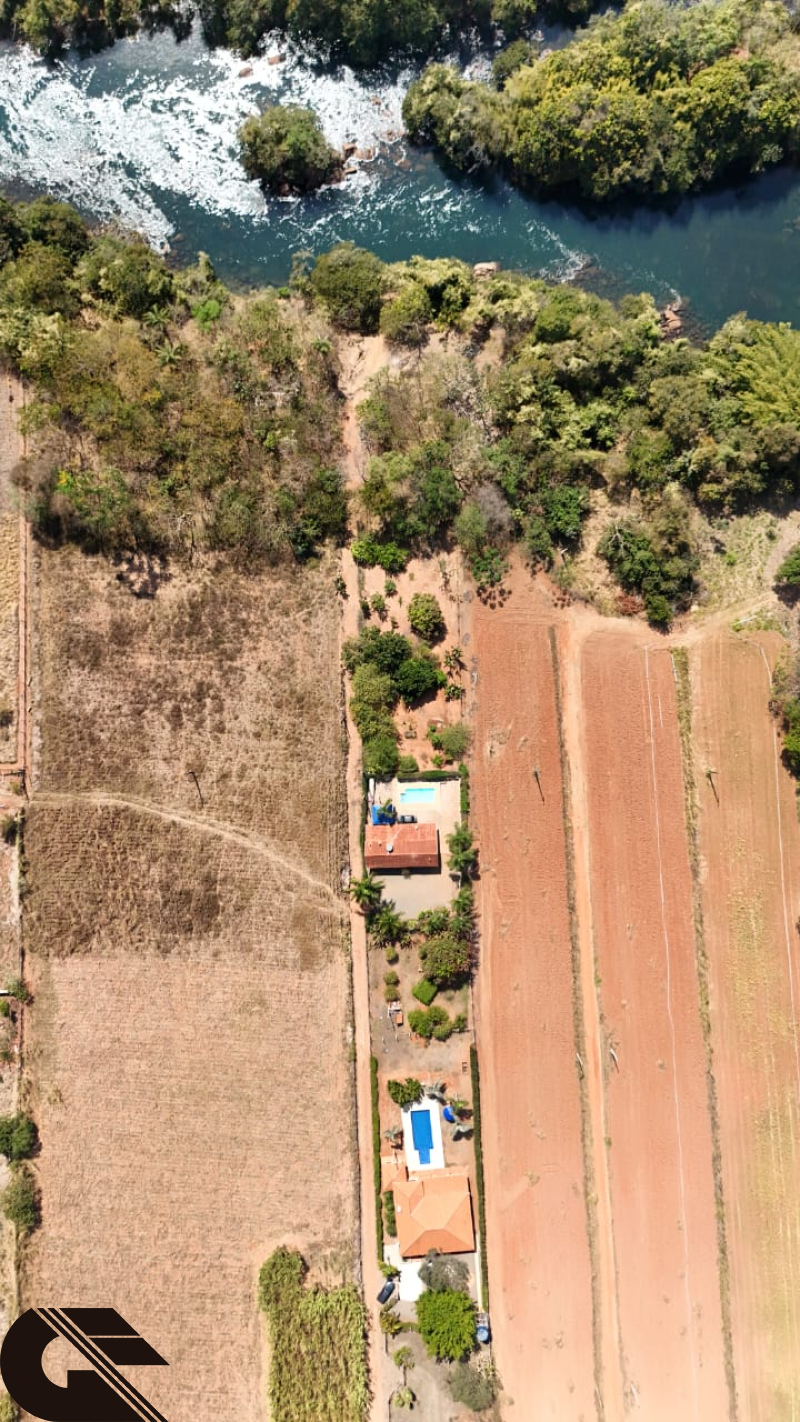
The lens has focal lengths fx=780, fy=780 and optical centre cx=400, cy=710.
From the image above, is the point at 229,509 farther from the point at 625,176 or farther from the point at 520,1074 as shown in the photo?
the point at 520,1074

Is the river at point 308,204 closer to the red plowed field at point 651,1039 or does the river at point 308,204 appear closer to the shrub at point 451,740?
the red plowed field at point 651,1039

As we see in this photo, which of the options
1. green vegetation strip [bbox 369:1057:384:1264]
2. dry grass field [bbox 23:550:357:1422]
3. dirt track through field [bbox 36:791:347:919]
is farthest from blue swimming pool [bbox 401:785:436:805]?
green vegetation strip [bbox 369:1057:384:1264]

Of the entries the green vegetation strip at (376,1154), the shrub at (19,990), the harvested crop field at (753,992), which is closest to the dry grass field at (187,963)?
the shrub at (19,990)

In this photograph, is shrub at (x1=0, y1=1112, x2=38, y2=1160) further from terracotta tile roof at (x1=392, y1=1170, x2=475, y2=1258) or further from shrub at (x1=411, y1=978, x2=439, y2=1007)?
shrub at (x1=411, y1=978, x2=439, y2=1007)

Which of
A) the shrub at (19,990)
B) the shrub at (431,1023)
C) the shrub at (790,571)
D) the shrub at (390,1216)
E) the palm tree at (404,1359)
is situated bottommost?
the palm tree at (404,1359)

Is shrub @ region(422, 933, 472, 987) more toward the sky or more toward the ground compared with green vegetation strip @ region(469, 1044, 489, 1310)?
more toward the sky

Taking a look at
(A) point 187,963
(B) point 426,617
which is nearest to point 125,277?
(B) point 426,617
